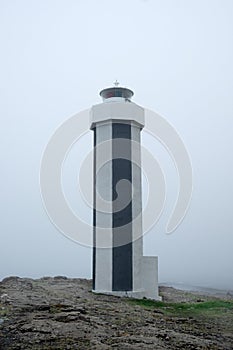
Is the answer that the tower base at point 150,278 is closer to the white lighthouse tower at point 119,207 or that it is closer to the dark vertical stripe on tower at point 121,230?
the white lighthouse tower at point 119,207

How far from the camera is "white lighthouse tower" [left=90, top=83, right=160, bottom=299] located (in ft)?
44.8

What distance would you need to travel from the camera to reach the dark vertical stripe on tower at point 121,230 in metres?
13.6

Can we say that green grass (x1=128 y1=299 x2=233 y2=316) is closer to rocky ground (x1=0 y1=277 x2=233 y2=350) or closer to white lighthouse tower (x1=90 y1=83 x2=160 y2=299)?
rocky ground (x1=0 y1=277 x2=233 y2=350)

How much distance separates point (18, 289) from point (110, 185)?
4351 millimetres

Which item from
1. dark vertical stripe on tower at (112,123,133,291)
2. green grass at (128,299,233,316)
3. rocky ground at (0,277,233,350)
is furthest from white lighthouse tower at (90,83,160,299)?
rocky ground at (0,277,233,350)

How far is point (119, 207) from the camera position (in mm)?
13828

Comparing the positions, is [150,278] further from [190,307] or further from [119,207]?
[119,207]

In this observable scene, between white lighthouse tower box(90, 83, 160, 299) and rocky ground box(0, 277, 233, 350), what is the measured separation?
1.81m

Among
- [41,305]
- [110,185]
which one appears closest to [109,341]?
[41,305]

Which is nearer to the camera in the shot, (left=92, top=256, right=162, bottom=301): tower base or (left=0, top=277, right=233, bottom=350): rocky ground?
(left=0, top=277, right=233, bottom=350): rocky ground

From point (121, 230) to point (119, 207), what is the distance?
0.75m

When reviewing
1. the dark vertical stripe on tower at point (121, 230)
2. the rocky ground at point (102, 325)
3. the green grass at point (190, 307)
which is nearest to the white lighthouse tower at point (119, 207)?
the dark vertical stripe on tower at point (121, 230)

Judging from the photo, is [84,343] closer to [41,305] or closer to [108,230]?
[41,305]

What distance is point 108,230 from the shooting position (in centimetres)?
1379
